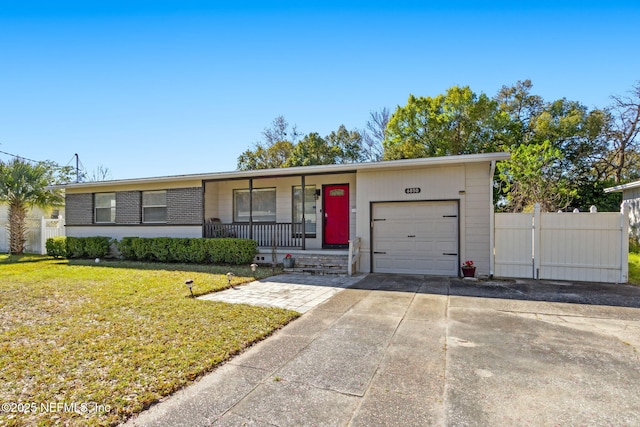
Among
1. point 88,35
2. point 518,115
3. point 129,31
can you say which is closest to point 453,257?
point 129,31

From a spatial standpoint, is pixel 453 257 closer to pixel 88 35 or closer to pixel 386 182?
pixel 386 182

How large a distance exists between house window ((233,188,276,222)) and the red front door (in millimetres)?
2041

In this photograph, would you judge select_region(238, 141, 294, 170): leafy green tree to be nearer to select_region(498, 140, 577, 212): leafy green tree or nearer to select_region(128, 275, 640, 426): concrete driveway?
select_region(498, 140, 577, 212): leafy green tree

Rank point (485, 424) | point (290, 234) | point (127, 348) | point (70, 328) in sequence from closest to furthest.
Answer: point (485, 424) → point (127, 348) → point (70, 328) → point (290, 234)

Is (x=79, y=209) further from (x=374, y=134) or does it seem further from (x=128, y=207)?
(x=374, y=134)

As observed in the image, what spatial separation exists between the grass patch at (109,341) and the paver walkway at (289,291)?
16.4 inches

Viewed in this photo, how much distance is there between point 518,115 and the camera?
21625 mm

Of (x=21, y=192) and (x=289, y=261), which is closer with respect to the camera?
(x=289, y=261)

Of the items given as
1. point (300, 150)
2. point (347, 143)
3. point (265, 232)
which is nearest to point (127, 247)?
point (265, 232)

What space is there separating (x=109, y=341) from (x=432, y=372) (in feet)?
11.4

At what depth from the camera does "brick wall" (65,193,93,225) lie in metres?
13.2

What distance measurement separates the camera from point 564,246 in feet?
24.8

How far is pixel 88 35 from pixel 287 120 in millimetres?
18513

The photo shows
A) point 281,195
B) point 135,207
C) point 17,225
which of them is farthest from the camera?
point 17,225
